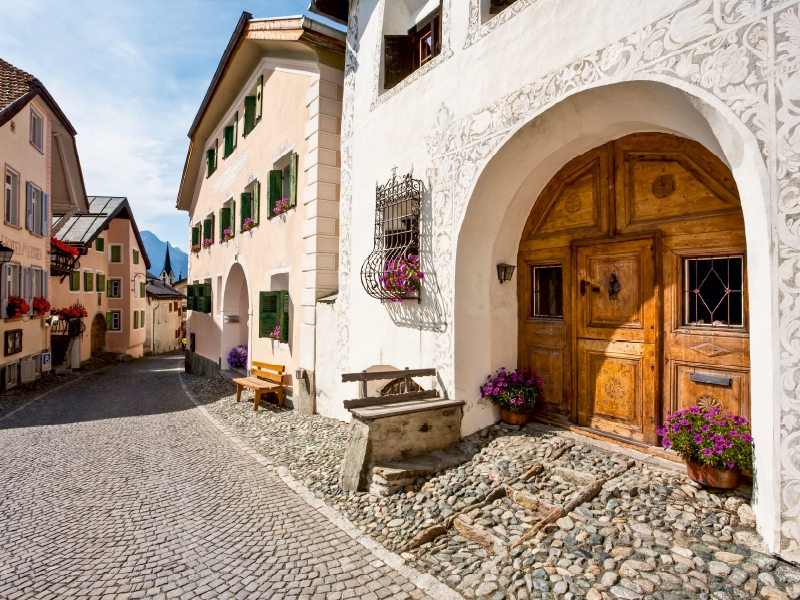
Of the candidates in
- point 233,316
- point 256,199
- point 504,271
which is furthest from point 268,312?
point 504,271

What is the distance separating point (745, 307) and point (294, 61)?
908cm

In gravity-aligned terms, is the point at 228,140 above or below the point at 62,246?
above

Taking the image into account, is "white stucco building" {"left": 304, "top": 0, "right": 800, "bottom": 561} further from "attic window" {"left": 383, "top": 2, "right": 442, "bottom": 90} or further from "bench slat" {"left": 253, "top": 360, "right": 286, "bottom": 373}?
"bench slat" {"left": 253, "top": 360, "right": 286, "bottom": 373}

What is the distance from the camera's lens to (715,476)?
11.1 ft

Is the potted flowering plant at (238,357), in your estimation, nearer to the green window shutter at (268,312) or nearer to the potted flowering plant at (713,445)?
the green window shutter at (268,312)

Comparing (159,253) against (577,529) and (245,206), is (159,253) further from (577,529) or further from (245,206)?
(577,529)

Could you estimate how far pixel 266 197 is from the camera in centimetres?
1123

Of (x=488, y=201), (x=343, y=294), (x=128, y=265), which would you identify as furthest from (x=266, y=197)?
(x=128, y=265)

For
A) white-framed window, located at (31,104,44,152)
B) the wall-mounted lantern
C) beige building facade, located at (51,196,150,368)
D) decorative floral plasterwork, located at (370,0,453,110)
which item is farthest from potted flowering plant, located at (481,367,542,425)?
beige building facade, located at (51,196,150,368)

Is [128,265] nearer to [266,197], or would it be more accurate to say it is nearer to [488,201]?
[266,197]

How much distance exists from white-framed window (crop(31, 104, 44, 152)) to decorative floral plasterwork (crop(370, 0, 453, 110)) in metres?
12.6

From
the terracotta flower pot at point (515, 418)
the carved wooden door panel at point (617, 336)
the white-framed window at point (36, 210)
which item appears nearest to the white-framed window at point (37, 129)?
the white-framed window at point (36, 210)

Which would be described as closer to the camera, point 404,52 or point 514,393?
point 514,393

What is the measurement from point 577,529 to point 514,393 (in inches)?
76.1
